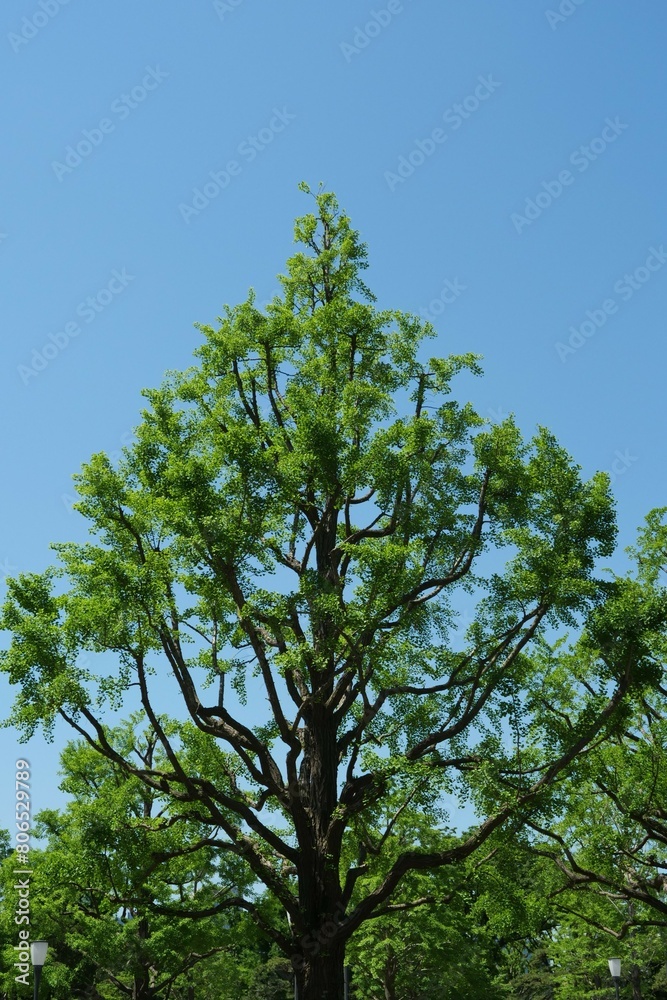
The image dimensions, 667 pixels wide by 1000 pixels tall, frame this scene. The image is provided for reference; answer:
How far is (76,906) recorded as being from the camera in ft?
69.6

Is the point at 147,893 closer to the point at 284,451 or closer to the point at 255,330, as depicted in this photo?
the point at 284,451

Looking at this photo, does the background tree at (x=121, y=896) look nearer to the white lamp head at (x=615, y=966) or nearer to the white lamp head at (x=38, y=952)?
the white lamp head at (x=38, y=952)

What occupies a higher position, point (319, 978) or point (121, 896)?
point (121, 896)

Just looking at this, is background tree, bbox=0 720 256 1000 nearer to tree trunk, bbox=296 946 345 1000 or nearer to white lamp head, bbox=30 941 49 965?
white lamp head, bbox=30 941 49 965

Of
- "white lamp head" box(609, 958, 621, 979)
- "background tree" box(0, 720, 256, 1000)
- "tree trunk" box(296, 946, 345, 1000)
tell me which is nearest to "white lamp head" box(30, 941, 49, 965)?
"background tree" box(0, 720, 256, 1000)

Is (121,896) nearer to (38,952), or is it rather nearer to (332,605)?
(38,952)

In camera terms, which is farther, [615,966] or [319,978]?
[615,966]

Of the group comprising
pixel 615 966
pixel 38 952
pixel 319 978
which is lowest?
pixel 615 966

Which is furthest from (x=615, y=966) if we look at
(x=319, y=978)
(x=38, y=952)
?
(x=38, y=952)

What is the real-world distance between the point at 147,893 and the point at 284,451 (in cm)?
785

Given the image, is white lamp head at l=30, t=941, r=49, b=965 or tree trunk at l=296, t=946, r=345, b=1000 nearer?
tree trunk at l=296, t=946, r=345, b=1000

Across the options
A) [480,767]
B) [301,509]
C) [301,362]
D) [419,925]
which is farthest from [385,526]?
[419,925]

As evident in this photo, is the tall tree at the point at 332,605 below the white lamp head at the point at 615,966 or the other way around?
the other way around

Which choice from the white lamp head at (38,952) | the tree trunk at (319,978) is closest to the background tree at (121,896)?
the white lamp head at (38,952)
